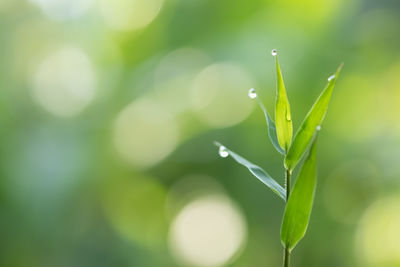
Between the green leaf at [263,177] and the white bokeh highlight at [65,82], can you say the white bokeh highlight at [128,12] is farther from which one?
the green leaf at [263,177]

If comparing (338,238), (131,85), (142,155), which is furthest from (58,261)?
(338,238)

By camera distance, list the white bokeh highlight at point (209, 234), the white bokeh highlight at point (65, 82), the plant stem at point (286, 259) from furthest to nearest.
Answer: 1. the white bokeh highlight at point (65, 82)
2. the white bokeh highlight at point (209, 234)
3. the plant stem at point (286, 259)

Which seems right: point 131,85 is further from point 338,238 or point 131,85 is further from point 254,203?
point 338,238

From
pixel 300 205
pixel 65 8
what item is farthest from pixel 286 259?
pixel 65 8

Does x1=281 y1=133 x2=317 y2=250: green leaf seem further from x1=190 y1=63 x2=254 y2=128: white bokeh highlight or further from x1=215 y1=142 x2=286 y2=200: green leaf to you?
x1=190 y1=63 x2=254 y2=128: white bokeh highlight

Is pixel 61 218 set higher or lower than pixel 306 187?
lower

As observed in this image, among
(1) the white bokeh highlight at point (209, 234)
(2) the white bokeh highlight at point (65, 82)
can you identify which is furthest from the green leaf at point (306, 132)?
(2) the white bokeh highlight at point (65, 82)
